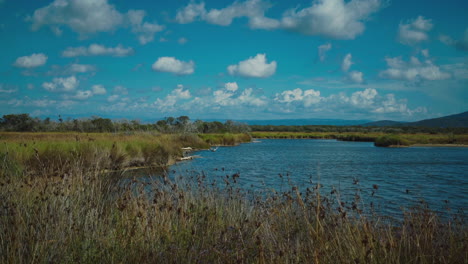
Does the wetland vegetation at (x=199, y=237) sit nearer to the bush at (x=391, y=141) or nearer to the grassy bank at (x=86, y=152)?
the grassy bank at (x=86, y=152)

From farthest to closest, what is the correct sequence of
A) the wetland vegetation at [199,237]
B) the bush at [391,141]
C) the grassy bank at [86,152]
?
the bush at [391,141], the grassy bank at [86,152], the wetland vegetation at [199,237]

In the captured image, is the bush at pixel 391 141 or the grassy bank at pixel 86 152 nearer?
the grassy bank at pixel 86 152

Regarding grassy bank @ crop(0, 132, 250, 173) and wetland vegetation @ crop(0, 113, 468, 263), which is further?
grassy bank @ crop(0, 132, 250, 173)

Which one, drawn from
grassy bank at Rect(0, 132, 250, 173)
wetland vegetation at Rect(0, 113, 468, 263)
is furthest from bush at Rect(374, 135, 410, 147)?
wetland vegetation at Rect(0, 113, 468, 263)

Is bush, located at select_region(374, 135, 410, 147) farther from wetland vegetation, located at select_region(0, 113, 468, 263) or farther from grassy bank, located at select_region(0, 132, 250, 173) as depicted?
wetland vegetation, located at select_region(0, 113, 468, 263)

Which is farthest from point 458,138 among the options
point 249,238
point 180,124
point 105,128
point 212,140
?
point 249,238

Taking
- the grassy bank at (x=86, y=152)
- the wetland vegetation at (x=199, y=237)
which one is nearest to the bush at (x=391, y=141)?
the grassy bank at (x=86, y=152)

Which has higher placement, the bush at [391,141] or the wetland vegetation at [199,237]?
the wetland vegetation at [199,237]

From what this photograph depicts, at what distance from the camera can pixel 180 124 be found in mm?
57406

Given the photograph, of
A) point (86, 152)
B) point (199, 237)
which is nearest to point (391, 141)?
point (86, 152)

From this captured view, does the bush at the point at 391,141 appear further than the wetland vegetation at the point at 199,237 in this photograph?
Yes

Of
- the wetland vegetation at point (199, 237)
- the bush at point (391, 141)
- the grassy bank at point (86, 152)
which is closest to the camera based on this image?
the wetland vegetation at point (199, 237)

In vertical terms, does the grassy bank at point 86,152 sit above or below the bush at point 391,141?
above

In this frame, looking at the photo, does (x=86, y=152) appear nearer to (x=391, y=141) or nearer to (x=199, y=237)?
(x=199, y=237)
